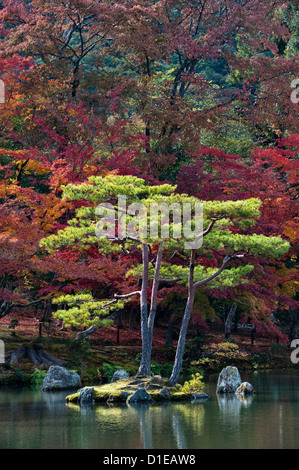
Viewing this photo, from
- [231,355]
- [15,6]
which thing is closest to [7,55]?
[15,6]

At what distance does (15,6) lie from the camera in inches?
1020

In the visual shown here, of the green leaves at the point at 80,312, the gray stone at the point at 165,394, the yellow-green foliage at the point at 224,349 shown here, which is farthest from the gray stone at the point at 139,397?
the yellow-green foliage at the point at 224,349

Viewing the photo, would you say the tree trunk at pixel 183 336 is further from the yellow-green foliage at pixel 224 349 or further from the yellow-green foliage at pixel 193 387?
the yellow-green foliage at pixel 224 349

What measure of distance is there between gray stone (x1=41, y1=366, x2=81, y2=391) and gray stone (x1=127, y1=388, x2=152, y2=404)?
4.02 metres

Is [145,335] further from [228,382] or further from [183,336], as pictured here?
[228,382]

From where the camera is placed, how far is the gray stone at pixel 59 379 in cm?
1898

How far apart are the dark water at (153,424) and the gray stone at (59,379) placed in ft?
4.75

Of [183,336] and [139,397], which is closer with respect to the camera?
[139,397]

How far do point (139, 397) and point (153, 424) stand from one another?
11.6 ft

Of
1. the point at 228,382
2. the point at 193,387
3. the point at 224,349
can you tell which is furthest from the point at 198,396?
the point at 224,349

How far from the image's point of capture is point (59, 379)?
19.3m

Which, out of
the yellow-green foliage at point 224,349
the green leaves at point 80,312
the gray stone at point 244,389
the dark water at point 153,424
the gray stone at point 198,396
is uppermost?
the green leaves at point 80,312

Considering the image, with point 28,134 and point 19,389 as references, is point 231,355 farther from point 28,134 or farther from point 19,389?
point 28,134

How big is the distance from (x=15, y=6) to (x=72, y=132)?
6.13m
